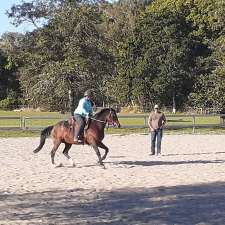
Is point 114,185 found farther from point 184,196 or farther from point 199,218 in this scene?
point 199,218

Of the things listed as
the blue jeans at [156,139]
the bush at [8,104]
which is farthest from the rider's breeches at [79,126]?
the bush at [8,104]

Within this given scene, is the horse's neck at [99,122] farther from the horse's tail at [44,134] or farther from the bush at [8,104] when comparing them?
the bush at [8,104]

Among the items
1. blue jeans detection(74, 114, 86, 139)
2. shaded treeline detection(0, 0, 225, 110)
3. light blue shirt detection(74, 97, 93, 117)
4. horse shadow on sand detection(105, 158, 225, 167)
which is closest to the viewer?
blue jeans detection(74, 114, 86, 139)

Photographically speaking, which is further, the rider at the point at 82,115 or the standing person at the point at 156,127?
the standing person at the point at 156,127

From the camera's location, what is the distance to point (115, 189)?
1312 cm

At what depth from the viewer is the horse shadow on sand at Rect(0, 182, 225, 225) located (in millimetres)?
9523

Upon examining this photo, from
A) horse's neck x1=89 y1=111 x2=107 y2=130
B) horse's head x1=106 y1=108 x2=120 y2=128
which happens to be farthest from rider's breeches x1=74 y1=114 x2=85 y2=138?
horse's head x1=106 y1=108 x2=120 y2=128

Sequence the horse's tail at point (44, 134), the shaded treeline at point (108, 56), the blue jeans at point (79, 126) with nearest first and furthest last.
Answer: the blue jeans at point (79, 126)
the horse's tail at point (44, 134)
the shaded treeline at point (108, 56)

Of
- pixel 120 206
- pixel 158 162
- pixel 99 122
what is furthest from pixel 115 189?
pixel 158 162

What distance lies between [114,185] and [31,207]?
3320 millimetres

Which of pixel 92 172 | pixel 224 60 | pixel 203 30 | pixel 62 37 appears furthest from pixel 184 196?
pixel 203 30

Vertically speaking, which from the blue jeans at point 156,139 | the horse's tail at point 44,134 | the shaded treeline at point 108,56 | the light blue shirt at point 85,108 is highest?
the shaded treeline at point 108,56

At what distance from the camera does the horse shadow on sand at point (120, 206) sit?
31.2ft

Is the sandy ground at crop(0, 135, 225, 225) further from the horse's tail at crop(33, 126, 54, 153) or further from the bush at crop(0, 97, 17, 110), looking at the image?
the bush at crop(0, 97, 17, 110)
